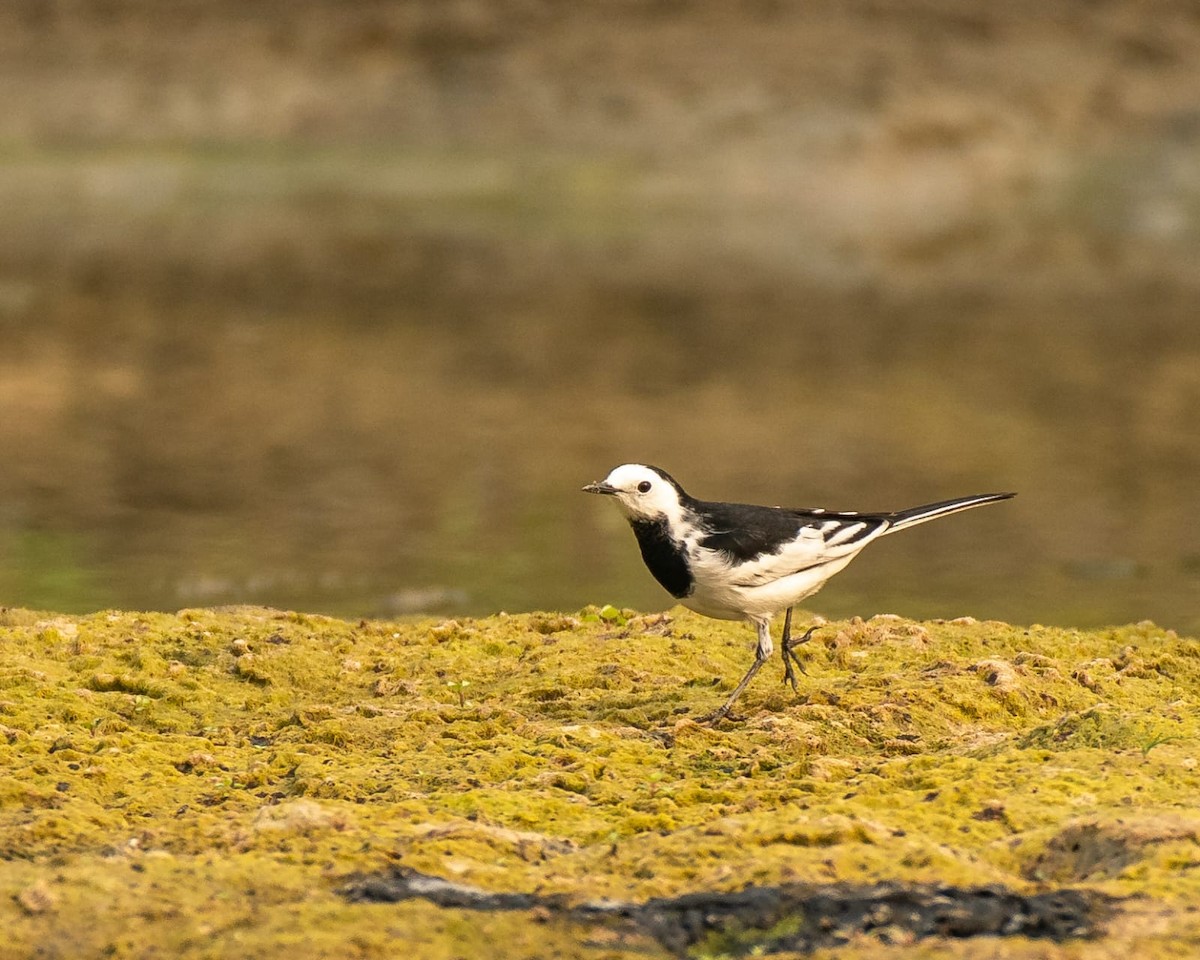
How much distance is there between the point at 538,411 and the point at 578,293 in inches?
252

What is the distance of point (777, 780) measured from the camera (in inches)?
175

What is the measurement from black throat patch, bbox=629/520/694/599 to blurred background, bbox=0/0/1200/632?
225cm

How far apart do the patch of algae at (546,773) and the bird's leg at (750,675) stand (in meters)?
0.05

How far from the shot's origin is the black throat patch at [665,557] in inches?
207

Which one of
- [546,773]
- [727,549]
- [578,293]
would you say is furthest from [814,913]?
[578,293]

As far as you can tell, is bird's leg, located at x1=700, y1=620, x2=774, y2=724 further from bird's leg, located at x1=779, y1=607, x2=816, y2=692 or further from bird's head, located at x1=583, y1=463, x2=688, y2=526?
bird's head, located at x1=583, y1=463, x2=688, y2=526

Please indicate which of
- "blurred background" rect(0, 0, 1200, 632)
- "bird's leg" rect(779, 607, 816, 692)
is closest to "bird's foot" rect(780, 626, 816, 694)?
"bird's leg" rect(779, 607, 816, 692)

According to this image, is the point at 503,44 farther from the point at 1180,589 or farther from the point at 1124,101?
the point at 1180,589

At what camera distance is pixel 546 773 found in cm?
448

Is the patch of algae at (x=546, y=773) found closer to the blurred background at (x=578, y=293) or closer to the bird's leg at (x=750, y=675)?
the bird's leg at (x=750, y=675)

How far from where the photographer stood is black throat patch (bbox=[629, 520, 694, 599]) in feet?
17.3

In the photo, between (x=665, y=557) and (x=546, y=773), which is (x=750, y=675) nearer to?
(x=665, y=557)

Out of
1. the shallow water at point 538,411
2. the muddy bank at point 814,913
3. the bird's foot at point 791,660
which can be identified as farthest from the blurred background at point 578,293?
the muddy bank at point 814,913

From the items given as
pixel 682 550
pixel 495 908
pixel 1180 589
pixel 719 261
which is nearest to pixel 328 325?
pixel 719 261
